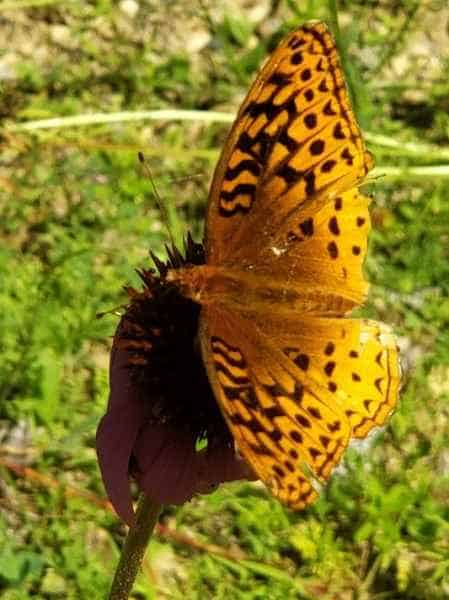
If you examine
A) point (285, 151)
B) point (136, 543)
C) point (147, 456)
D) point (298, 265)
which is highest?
point (285, 151)

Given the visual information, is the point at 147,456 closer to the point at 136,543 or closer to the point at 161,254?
the point at 136,543

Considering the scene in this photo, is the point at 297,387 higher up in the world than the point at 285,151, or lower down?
lower down

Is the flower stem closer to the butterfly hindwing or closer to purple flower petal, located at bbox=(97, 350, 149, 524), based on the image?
purple flower petal, located at bbox=(97, 350, 149, 524)

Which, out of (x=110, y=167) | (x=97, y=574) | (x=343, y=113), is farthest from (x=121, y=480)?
(x=110, y=167)

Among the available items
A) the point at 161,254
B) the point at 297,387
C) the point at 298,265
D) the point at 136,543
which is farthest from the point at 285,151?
the point at 161,254

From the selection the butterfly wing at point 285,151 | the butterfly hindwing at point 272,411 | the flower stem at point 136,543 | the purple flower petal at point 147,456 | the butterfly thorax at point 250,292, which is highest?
the butterfly wing at point 285,151

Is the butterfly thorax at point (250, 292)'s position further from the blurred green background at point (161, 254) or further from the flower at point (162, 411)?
the blurred green background at point (161, 254)

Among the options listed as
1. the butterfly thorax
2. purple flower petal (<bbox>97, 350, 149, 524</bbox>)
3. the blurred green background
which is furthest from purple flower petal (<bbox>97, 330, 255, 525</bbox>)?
the blurred green background

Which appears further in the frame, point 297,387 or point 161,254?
point 161,254

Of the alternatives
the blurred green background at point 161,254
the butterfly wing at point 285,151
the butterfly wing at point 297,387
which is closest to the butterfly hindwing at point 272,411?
the butterfly wing at point 297,387
